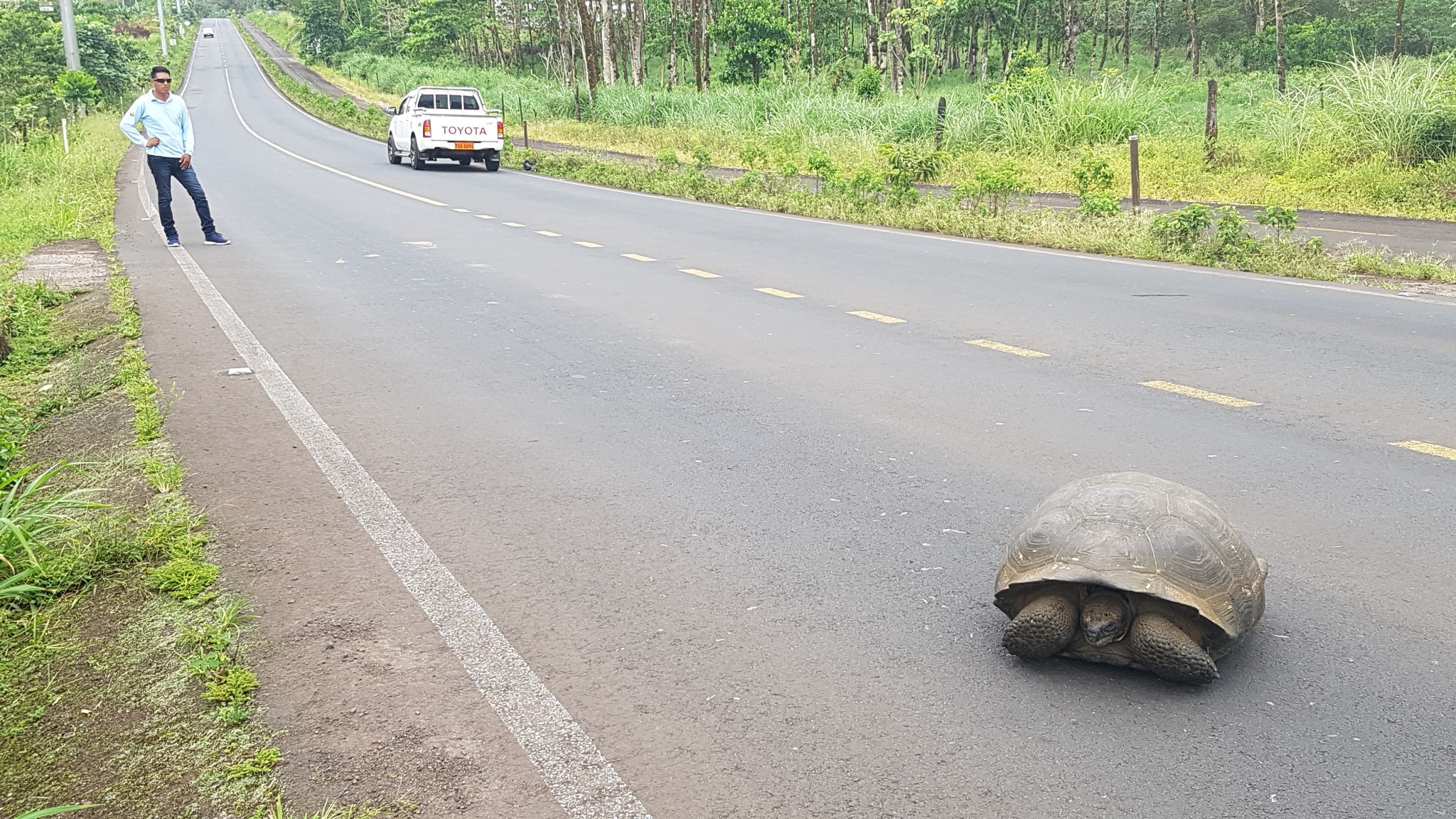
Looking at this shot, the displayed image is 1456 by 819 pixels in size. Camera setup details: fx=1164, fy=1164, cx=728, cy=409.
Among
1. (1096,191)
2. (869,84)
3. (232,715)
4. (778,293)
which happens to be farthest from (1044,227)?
(869,84)

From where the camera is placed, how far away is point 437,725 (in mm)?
3418

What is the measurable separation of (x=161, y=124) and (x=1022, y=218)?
1077cm

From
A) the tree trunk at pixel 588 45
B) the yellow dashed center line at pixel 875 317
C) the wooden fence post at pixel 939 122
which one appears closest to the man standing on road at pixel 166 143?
the yellow dashed center line at pixel 875 317

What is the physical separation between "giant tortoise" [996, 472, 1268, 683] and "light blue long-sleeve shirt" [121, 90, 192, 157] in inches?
520

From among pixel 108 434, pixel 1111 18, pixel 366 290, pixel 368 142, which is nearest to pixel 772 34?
pixel 368 142

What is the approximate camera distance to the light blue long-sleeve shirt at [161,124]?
45.7 feet

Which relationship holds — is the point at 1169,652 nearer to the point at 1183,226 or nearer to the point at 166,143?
the point at 1183,226

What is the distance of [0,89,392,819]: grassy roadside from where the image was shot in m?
3.12

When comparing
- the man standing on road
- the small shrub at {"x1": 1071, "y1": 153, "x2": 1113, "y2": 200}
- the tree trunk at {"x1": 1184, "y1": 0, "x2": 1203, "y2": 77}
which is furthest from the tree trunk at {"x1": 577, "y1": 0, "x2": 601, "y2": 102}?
the tree trunk at {"x1": 1184, "y1": 0, "x2": 1203, "y2": 77}

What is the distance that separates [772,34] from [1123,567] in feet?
178

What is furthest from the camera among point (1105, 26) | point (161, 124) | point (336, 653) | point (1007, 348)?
point (1105, 26)

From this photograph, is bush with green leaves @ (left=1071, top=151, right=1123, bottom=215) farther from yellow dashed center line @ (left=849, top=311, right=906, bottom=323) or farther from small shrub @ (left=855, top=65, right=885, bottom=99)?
small shrub @ (left=855, top=65, right=885, bottom=99)

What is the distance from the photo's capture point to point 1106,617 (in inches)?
144

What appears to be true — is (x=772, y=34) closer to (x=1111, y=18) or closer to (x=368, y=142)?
(x=368, y=142)
